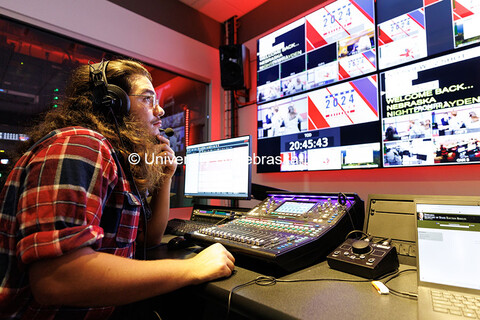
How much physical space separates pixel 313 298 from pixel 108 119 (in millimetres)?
799

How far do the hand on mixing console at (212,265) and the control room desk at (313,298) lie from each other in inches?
0.7

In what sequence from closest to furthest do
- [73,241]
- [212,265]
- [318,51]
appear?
[73,241] < [212,265] < [318,51]

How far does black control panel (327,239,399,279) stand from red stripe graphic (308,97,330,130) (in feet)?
3.39

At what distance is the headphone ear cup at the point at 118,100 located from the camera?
2.86 feet

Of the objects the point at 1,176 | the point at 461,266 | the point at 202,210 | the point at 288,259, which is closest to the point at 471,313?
the point at 461,266

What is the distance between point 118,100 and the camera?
885 mm

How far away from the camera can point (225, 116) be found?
2656mm

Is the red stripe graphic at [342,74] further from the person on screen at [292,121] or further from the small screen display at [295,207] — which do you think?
the small screen display at [295,207]

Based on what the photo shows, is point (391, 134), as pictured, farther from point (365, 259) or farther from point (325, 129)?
point (365, 259)

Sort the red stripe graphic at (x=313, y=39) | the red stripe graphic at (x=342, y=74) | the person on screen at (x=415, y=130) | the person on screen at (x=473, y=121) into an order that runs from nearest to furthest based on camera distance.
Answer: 1. the person on screen at (x=473, y=121)
2. the person on screen at (x=415, y=130)
3. the red stripe graphic at (x=342, y=74)
4. the red stripe graphic at (x=313, y=39)

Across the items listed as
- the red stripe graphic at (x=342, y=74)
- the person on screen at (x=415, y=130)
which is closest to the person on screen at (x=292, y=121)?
the red stripe graphic at (x=342, y=74)

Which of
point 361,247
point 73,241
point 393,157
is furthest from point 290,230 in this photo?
point 393,157

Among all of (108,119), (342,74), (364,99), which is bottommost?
(108,119)

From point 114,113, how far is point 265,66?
1477mm
